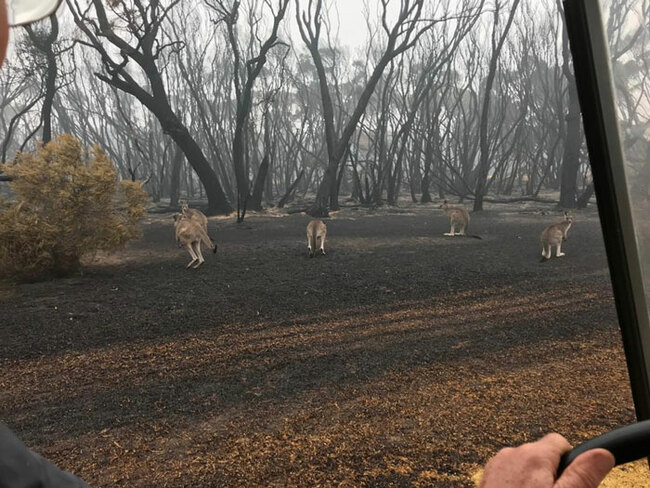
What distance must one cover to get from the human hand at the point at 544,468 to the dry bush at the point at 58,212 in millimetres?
3147

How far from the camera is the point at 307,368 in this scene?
5.86 feet

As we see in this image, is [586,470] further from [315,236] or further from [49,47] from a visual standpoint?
[49,47]

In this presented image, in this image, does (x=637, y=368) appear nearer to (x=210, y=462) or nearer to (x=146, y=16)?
(x=210, y=462)

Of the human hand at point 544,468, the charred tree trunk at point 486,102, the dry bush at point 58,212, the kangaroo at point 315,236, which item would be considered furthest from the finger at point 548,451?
the charred tree trunk at point 486,102

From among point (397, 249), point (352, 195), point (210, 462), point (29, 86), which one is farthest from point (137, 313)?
point (29, 86)

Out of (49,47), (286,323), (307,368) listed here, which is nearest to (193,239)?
(286,323)

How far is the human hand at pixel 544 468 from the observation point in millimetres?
376

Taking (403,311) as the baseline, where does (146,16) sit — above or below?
above

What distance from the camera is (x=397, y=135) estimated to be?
23.8 ft

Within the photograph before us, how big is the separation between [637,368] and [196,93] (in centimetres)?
770

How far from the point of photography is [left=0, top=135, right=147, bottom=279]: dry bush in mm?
2723

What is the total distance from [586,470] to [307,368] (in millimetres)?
1483

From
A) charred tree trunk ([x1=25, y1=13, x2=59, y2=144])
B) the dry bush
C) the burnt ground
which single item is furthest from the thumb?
charred tree trunk ([x1=25, y1=13, x2=59, y2=144])

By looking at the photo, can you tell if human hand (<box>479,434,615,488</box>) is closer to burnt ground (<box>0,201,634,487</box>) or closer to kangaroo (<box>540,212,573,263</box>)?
burnt ground (<box>0,201,634,487</box>)
